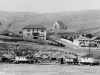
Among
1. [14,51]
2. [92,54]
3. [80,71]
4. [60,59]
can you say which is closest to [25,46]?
[14,51]

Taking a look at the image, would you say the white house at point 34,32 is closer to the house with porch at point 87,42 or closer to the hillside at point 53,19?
the house with porch at point 87,42

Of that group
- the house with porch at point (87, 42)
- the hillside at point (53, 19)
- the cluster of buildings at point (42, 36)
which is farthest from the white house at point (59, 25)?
the house with porch at point (87, 42)

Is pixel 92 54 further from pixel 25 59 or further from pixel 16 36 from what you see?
pixel 16 36

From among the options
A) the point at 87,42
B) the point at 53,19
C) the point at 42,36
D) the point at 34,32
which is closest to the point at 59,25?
the point at 53,19

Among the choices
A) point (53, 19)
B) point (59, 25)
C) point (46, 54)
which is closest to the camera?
point (46, 54)

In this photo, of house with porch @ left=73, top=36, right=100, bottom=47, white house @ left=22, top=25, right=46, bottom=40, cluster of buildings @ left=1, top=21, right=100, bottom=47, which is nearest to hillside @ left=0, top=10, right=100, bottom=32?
cluster of buildings @ left=1, top=21, right=100, bottom=47

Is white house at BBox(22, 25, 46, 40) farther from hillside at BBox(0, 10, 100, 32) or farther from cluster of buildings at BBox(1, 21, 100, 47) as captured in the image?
hillside at BBox(0, 10, 100, 32)

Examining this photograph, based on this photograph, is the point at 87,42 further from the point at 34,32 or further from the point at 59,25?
the point at 59,25

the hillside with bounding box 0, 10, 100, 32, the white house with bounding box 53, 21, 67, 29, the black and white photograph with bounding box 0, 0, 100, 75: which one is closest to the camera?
the black and white photograph with bounding box 0, 0, 100, 75
